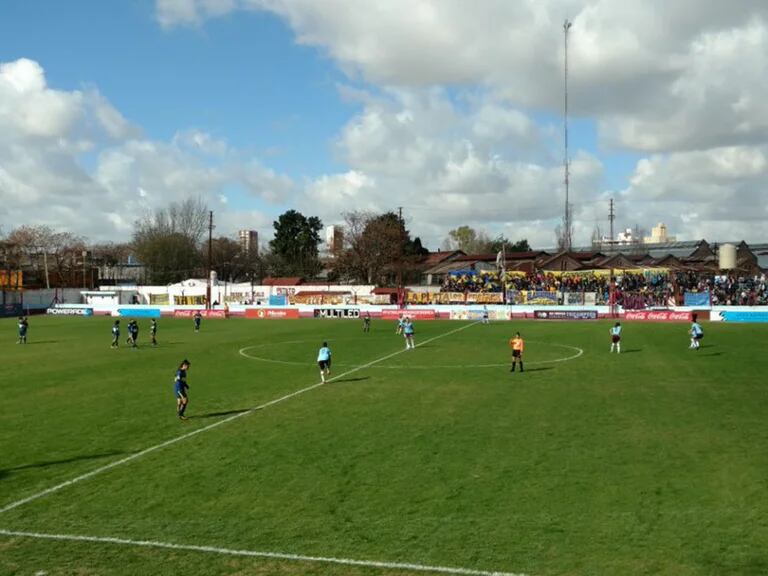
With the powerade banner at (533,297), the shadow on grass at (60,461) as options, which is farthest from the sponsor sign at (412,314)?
the shadow on grass at (60,461)

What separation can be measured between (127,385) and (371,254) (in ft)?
291

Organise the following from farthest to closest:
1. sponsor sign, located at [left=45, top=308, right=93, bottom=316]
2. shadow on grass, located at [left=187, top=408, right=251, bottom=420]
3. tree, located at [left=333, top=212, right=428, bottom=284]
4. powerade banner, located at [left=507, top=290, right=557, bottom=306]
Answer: tree, located at [left=333, top=212, right=428, bottom=284] → sponsor sign, located at [left=45, top=308, right=93, bottom=316] → powerade banner, located at [left=507, top=290, right=557, bottom=306] → shadow on grass, located at [left=187, top=408, right=251, bottom=420]

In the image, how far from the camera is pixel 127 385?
27.3 metres

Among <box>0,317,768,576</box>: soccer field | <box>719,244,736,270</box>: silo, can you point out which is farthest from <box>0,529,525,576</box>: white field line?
<box>719,244,736,270</box>: silo

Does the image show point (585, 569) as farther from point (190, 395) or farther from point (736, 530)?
point (190, 395)

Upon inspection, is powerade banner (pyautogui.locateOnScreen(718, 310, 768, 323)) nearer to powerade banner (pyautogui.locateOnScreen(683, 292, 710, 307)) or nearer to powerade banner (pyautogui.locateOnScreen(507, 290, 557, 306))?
powerade banner (pyautogui.locateOnScreen(683, 292, 710, 307))

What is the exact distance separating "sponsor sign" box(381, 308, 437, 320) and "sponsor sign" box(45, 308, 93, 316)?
39.2 m

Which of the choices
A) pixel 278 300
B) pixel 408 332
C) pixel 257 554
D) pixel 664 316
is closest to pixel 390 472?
pixel 257 554

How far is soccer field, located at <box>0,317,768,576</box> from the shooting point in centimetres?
1054

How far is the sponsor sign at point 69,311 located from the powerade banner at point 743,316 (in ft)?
236

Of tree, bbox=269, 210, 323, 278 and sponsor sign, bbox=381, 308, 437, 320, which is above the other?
tree, bbox=269, 210, 323, 278

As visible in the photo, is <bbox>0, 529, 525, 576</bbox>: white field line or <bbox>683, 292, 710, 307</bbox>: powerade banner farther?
<bbox>683, 292, 710, 307</bbox>: powerade banner

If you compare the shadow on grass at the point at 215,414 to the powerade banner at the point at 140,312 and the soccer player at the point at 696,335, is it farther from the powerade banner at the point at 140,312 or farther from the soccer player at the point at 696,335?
the powerade banner at the point at 140,312

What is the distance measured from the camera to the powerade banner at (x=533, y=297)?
72.8 meters
